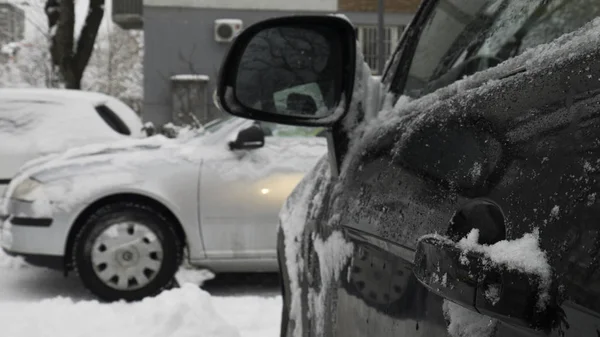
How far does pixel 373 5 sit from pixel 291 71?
17.9 m

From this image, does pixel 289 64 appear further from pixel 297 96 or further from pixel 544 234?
pixel 544 234

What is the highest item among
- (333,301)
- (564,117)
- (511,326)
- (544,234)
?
(564,117)

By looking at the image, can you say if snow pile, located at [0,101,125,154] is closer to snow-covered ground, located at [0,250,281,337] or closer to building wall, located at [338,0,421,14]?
snow-covered ground, located at [0,250,281,337]

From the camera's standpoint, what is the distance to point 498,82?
1.23 metres

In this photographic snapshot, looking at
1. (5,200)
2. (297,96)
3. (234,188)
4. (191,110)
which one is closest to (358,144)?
(297,96)

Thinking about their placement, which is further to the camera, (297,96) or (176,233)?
(176,233)

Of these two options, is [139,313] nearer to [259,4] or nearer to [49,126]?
[49,126]

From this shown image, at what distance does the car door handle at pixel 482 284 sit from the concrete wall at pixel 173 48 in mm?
18385

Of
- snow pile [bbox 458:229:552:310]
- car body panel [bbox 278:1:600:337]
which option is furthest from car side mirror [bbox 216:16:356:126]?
snow pile [bbox 458:229:552:310]

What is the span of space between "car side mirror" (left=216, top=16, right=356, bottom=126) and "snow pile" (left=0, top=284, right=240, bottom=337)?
8.70 ft

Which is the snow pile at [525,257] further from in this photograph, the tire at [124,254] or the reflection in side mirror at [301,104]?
the tire at [124,254]

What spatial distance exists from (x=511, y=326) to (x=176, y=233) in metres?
5.04

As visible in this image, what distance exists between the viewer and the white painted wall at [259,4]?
1914cm

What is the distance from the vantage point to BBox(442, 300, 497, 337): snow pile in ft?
3.20
